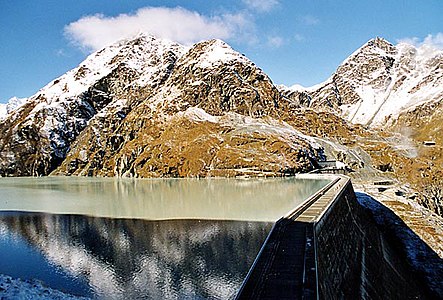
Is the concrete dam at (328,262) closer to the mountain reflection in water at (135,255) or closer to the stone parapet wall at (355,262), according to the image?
the stone parapet wall at (355,262)

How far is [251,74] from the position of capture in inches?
6245

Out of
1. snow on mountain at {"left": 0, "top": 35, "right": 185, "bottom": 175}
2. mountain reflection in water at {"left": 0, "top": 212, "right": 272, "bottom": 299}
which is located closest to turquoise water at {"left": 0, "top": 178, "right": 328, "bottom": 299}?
mountain reflection in water at {"left": 0, "top": 212, "right": 272, "bottom": 299}

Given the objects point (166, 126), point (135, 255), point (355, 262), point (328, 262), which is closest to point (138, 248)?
point (135, 255)

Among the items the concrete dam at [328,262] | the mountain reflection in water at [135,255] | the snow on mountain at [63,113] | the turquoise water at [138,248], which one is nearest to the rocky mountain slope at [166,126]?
the snow on mountain at [63,113]

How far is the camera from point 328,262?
55.1ft

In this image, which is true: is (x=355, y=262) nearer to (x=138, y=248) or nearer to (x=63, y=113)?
(x=138, y=248)

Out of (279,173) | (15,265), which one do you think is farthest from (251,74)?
(15,265)

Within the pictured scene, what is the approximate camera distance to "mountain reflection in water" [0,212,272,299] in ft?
60.3

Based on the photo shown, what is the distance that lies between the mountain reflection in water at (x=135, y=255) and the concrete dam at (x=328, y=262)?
4389mm

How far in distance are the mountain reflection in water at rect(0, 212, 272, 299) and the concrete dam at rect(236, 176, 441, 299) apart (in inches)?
173

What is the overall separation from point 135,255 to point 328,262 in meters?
13.3

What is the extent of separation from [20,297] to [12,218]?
27.5 meters

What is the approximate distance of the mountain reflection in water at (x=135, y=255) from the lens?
18.4 meters

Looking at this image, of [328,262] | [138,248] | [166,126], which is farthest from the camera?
[166,126]
